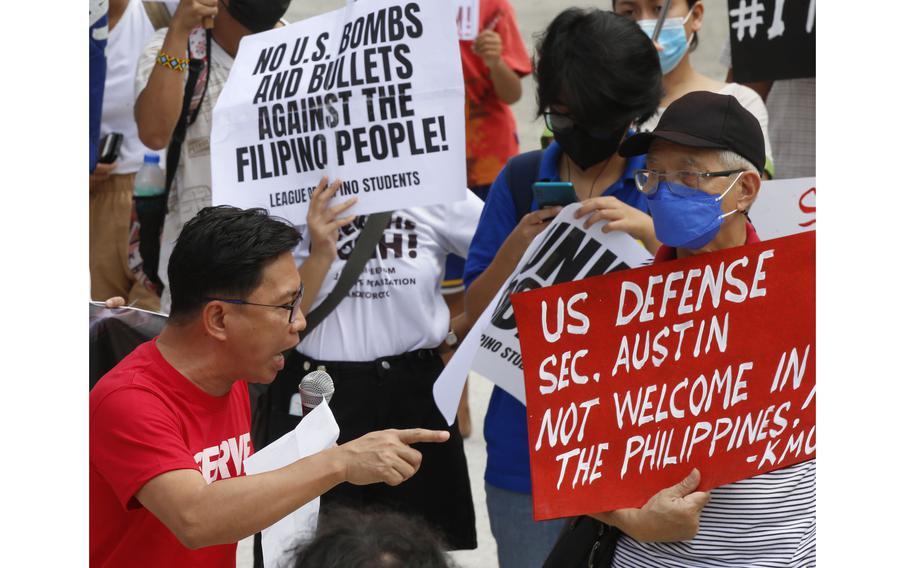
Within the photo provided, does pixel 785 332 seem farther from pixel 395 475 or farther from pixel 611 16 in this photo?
pixel 611 16

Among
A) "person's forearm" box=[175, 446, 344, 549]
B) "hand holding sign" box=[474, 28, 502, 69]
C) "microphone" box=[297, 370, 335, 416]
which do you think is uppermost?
"hand holding sign" box=[474, 28, 502, 69]

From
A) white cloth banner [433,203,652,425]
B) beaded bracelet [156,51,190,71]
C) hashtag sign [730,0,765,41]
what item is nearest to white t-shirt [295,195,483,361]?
white cloth banner [433,203,652,425]

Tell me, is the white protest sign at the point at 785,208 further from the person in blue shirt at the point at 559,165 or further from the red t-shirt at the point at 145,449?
the red t-shirt at the point at 145,449

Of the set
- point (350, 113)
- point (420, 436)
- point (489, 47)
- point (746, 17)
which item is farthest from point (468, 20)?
point (420, 436)

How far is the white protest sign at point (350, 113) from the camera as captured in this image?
3.60 metres

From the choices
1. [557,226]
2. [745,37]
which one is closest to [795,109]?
[745,37]

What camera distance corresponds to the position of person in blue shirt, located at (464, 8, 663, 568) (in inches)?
132

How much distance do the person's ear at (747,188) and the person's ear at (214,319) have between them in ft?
3.94

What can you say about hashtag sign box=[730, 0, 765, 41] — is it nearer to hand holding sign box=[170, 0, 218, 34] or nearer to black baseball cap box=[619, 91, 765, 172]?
black baseball cap box=[619, 91, 765, 172]

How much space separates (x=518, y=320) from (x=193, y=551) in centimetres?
90

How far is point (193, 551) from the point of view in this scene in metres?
2.66

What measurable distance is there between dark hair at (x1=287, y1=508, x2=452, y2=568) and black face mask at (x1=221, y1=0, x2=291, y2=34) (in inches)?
103

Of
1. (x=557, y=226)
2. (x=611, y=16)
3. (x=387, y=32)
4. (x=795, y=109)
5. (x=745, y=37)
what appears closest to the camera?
(x=557, y=226)

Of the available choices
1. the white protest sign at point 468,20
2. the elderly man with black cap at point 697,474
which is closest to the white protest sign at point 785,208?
the elderly man with black cap at point 697,474
